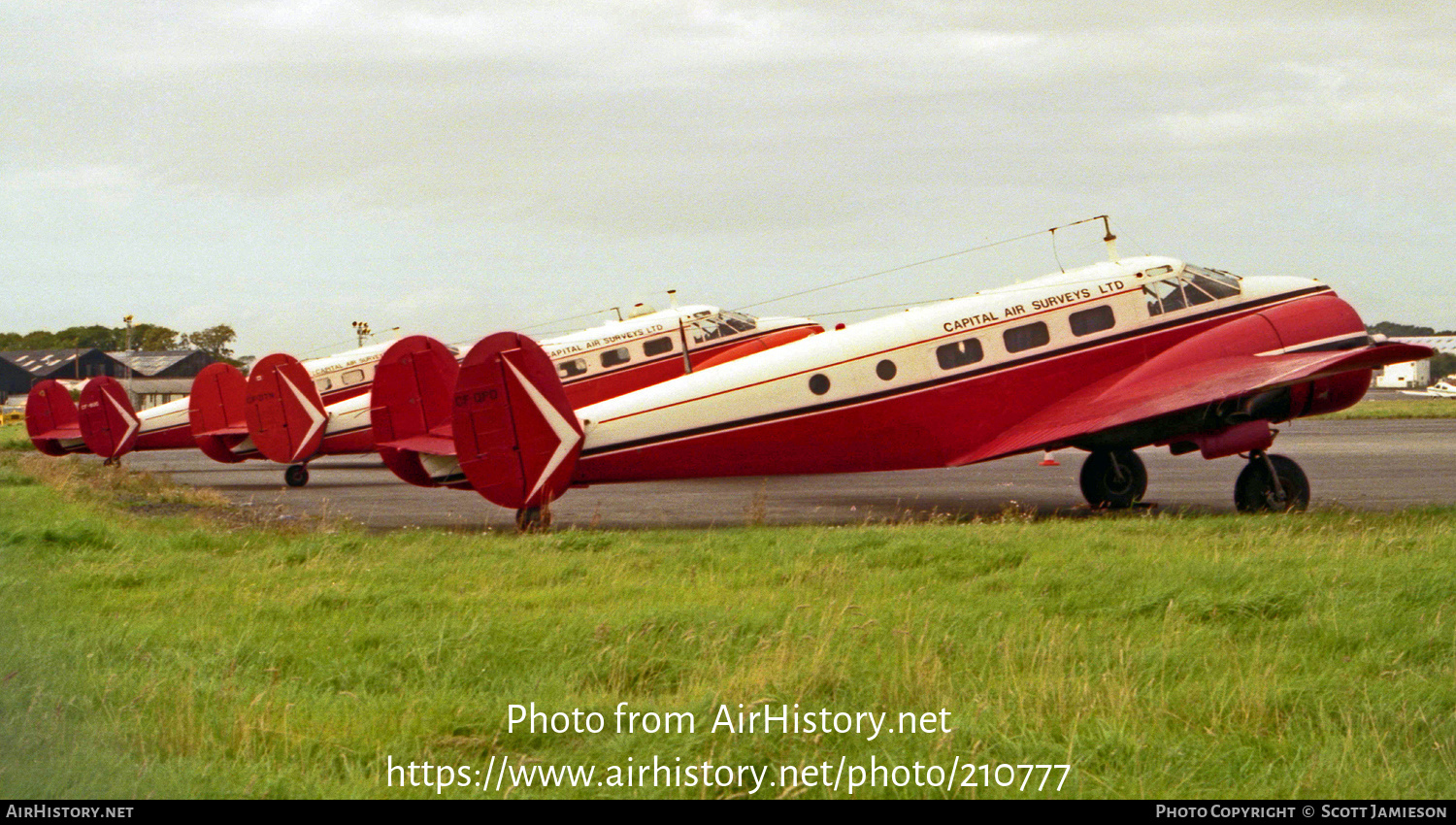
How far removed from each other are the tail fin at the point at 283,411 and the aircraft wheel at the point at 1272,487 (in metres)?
20.0

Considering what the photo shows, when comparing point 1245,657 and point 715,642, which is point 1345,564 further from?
point 715,642

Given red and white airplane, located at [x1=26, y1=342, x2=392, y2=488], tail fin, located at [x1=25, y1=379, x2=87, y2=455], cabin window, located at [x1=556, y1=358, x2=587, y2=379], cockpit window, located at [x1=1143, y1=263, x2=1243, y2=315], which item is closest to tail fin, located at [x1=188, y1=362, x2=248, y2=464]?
red and white airplane, located at [x1=26, y1=342, x2=392, y2=488]

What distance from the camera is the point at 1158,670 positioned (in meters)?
7.00

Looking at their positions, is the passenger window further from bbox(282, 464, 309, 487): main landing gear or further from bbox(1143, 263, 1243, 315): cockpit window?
bbox(1143, 263, 1243, 315): cockpit window

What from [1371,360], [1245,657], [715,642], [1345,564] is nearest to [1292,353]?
[1371,360]

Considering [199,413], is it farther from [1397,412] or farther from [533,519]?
[1397,412]

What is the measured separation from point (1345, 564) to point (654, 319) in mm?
17485

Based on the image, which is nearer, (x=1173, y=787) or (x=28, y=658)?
(x=1173, y=787)

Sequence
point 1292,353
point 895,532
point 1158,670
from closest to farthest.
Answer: point 1158,670 < point 895,532 < point 1292,353

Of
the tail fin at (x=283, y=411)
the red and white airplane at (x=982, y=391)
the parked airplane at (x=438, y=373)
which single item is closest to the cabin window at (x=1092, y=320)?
the red and white airplane at (x=982, y=391)

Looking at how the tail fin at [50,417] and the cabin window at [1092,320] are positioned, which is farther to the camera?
the tail fin at [50,417]

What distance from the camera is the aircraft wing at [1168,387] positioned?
15.1 meters

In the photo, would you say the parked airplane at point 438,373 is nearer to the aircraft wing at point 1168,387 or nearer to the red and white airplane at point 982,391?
the red and white airplane at point 982,391

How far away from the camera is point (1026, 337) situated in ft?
54.3
